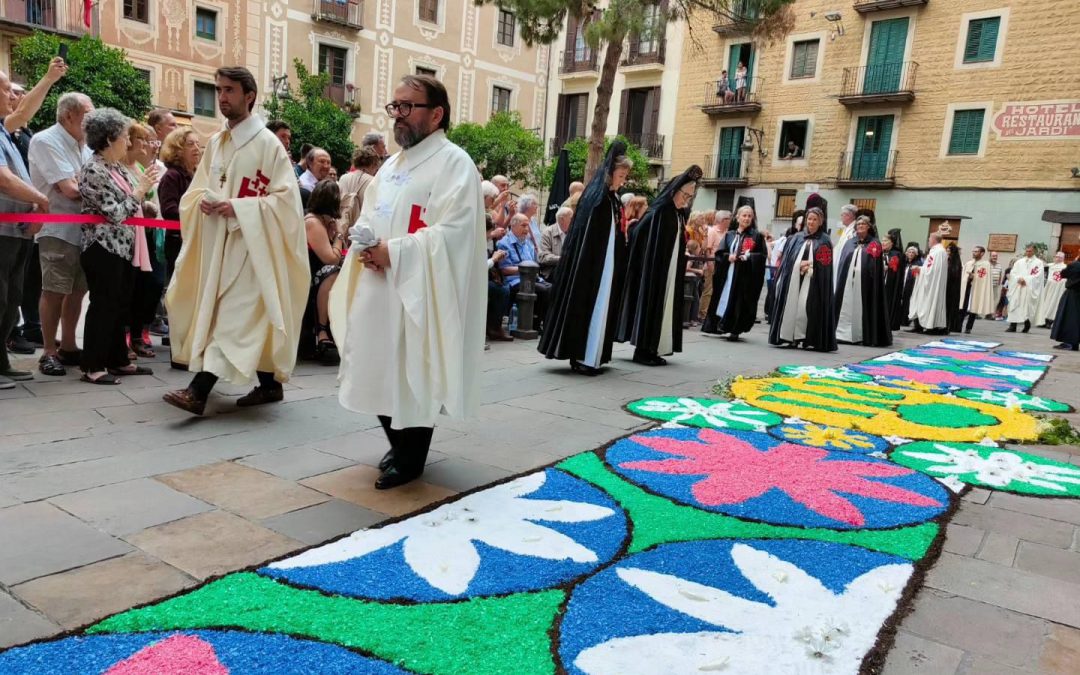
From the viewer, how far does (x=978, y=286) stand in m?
16.1

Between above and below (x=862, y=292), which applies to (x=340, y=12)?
above

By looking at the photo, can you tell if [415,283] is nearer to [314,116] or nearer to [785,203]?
[314,116]

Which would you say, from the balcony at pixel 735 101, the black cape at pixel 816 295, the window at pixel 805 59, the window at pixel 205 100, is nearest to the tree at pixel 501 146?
the balcony at pixel 735 101

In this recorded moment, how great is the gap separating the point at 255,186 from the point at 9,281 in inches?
72.1

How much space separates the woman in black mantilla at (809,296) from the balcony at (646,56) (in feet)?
73.0

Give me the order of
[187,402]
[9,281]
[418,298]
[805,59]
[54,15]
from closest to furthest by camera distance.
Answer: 1. [418,298]
2. [187,402]
3. [9,281]
4. [54,15]
5. [805,59]

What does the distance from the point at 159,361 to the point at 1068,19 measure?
2569 cm

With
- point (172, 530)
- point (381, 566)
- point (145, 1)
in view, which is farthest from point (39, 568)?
point (145, 1)

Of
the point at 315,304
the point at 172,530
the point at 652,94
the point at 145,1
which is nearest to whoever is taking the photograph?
the point at 172,530

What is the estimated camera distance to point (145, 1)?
2330 cm

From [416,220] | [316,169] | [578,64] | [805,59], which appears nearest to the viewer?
[416,220]

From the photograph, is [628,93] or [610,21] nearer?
[610,21]

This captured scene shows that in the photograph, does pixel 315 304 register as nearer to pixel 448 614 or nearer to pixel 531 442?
pixel 531 442

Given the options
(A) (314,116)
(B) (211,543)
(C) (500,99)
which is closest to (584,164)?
(C) (500,99)
